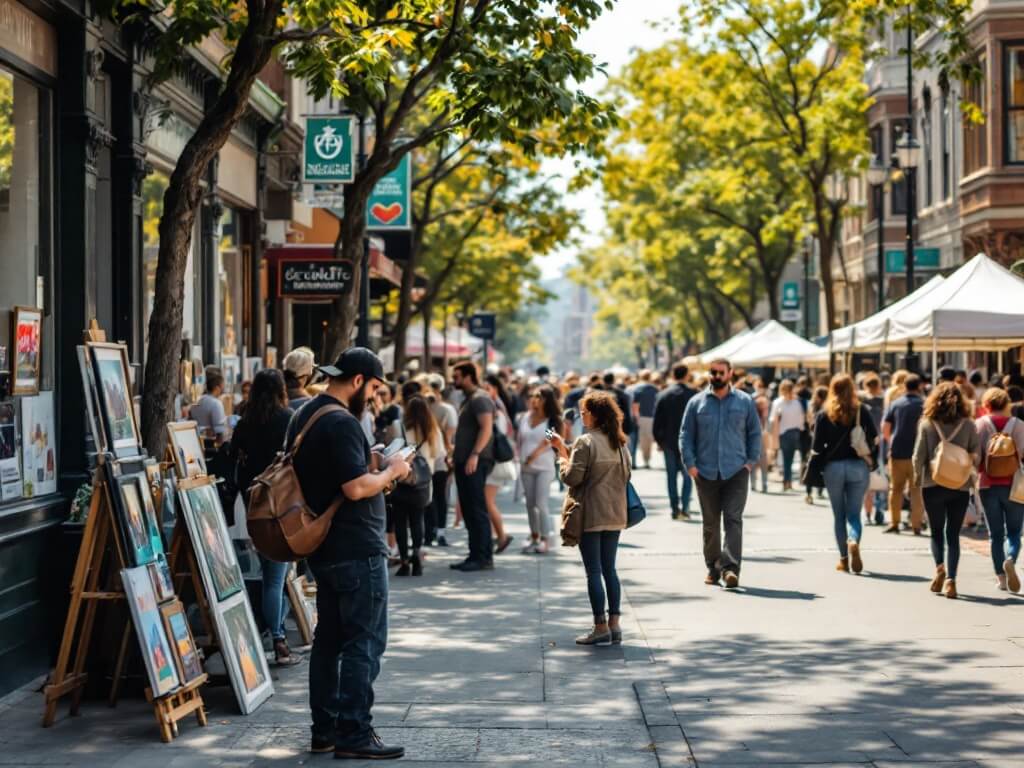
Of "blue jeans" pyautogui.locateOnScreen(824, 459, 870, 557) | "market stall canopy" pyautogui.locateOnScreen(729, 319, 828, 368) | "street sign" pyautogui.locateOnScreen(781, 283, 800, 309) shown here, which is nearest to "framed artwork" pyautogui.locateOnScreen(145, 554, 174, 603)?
"blue jeans" pyautogui.locateOnScreen(824, 459, 870, 557)

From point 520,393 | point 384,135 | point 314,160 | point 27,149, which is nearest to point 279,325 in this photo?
point 314,160

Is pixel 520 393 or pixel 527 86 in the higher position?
pixel 527 86

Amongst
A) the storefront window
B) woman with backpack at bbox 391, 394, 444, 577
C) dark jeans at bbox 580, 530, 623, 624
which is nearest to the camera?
the storefront window

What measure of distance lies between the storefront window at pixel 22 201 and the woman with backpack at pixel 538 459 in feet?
20.3

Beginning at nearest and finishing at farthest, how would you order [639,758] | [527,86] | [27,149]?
[639,758] < [27,149] < [527,86]

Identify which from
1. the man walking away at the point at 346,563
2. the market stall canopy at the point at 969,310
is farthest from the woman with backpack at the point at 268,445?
the market stall canopy at the point at 969,310

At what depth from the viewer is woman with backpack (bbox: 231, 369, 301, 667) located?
10078 millimetres

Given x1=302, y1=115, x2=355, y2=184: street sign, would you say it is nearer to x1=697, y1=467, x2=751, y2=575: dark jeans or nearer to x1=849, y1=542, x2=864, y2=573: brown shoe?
x1=697, y1=467, x2=751, y2=575: dark jeans

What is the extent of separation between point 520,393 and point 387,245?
414 centimetres

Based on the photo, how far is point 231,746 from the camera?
7.87m

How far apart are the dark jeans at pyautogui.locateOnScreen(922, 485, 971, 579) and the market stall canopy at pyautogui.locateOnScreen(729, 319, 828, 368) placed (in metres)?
18.1

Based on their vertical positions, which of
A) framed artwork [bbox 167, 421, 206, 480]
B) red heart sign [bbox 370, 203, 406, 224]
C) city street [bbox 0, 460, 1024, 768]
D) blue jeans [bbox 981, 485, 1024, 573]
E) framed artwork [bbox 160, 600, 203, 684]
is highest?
red heart sign [bbox 370, 203, 406, 224]

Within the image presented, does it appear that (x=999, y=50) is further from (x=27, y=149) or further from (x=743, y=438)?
(x=27, y=149)

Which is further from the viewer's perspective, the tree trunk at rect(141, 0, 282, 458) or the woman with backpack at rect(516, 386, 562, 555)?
the woman with backpack at rect(516, 386, 562, 555)
